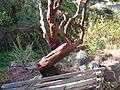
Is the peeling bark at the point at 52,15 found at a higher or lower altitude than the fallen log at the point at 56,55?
higher

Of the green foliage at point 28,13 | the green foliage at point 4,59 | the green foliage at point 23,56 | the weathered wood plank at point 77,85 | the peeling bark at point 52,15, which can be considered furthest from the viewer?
the green foliage at point 28,13

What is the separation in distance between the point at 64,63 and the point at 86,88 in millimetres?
866

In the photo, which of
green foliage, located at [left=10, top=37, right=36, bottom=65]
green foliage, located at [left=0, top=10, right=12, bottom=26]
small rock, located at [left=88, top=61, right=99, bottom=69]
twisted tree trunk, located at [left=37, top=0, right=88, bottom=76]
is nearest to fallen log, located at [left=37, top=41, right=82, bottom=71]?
twisted tree trunk, located at [left=37, top=0, right=88, bottom=76]

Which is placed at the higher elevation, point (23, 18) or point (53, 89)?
point (23, 18)

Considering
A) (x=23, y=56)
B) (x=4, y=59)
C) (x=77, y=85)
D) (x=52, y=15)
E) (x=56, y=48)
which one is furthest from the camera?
(x=4, y=59)

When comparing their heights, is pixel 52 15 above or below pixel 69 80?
above

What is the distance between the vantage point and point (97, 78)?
5.39m

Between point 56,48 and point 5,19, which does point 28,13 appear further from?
point 56,48

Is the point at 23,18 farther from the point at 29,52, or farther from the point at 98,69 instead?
the point at 98,69

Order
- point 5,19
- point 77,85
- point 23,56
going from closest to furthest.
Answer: point 77,85 → point 23,56 → point 5,19

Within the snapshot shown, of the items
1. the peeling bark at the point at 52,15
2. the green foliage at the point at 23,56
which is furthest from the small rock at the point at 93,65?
the green foliage at the point at 23,56

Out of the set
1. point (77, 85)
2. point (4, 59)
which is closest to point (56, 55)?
point (77, 85)

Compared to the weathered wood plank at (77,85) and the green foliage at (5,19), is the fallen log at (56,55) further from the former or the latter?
the green foliage at (5,19)

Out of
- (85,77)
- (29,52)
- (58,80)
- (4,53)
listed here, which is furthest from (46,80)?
(4,53)
